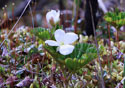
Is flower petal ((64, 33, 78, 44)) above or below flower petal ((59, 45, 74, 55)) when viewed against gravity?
above

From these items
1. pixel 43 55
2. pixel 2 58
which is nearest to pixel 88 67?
pixel 43 55

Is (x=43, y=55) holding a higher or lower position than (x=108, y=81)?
higher

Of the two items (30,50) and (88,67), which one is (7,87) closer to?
(30,50)

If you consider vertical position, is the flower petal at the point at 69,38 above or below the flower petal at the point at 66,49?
above

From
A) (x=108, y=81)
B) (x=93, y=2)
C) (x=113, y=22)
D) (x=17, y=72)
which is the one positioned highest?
(x=93, y=2)

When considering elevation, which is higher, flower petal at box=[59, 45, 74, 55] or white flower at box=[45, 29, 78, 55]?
white flower at box=[45, 29, 78, 55]

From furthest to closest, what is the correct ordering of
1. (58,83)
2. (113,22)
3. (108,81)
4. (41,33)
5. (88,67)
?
(113,22) → (88,67) → (108,81) → (58,83) → (41,33)

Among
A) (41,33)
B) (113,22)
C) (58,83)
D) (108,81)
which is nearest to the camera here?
(41,33)

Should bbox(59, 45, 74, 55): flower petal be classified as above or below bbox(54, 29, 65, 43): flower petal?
below

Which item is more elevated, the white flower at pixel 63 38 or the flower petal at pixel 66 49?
the white flower at pixel 63 38

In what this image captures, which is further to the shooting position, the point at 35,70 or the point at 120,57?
the point at 120,57
